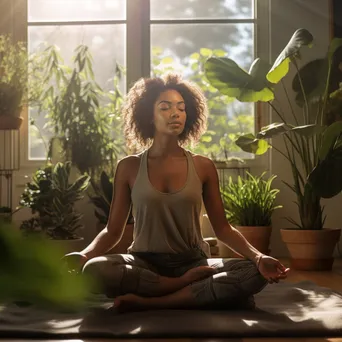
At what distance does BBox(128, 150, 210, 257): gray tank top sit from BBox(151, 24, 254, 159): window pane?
231 cm

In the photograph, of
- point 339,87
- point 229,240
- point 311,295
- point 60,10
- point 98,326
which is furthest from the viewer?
point 60,10

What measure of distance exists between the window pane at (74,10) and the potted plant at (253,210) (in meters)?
1.42

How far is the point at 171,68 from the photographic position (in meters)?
4.47

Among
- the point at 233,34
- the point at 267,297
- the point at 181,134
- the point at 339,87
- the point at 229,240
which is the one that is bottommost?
the point at 267,297

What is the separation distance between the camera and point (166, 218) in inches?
86.5

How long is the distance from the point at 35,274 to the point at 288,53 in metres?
3.53

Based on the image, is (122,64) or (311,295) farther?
(122,64)

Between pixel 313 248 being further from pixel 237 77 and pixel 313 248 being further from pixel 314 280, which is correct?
pixel 237 77

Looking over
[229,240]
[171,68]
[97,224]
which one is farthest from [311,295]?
[171,68]

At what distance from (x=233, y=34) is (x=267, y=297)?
2.44 m

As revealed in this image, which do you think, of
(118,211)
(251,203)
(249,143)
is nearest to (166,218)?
(118,211)

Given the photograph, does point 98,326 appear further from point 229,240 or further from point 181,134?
point 181,134

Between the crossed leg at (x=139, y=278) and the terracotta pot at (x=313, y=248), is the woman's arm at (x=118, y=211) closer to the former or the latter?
the crossed leg at (x=139, y=278)

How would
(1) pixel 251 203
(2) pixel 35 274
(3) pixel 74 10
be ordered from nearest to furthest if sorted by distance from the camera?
(2) pixel 35 274 → (1) pixel 251 203 → (3) pixel 74 10
